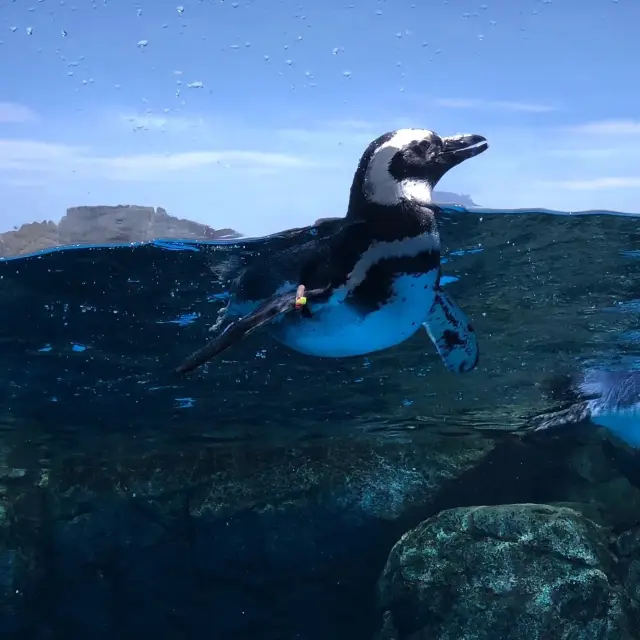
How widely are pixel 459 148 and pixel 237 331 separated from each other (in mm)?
2165

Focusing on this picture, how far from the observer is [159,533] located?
43.7 ft

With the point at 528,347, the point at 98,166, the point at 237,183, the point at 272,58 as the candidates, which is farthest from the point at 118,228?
the point at 528,347

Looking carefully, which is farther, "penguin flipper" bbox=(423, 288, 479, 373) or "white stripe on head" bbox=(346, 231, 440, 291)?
"penguin flipper" bbox=(423, 288, 479, 373)

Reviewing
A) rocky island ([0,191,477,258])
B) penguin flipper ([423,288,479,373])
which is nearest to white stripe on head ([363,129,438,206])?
penguin flipper ([423,288,479,373])

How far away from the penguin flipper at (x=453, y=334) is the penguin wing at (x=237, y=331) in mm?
1598


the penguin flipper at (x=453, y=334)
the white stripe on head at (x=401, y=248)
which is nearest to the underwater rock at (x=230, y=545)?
the penguin flipper at (x=453, y=334)

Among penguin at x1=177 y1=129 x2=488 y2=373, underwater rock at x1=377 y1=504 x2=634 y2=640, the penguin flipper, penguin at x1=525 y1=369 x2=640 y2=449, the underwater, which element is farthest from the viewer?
penguin at x1=525 y1=369 x2=640 y2=449

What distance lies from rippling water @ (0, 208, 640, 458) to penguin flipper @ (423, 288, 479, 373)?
54.6 inches

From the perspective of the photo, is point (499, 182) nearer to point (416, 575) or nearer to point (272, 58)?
point (272, 58)

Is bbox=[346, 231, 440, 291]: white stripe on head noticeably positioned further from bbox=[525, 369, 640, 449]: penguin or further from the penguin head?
bbox=[525, 369, 640, 449]: penguin

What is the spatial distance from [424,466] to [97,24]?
1114 centimetres

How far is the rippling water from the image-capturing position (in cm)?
720

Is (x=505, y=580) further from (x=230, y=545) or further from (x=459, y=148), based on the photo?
(x=459, y=148)

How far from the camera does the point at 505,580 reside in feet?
32.0
